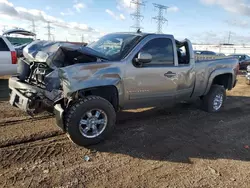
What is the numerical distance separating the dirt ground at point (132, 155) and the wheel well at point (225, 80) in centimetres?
163

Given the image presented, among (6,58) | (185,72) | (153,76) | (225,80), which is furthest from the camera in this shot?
(6,58)

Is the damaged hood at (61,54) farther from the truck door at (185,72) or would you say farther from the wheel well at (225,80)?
the wheel well at (225,80)

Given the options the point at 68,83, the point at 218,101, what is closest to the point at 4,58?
the point at 68,83

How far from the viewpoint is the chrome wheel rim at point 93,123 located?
3.95 meters

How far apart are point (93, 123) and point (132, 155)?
86 cm

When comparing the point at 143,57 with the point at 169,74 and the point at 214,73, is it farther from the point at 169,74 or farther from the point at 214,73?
the point at 214,73

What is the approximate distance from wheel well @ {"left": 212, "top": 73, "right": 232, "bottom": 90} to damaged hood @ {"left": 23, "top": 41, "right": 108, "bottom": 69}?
162 inches

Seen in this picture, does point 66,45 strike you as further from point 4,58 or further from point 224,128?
point 4,58

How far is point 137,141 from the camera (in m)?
4.34

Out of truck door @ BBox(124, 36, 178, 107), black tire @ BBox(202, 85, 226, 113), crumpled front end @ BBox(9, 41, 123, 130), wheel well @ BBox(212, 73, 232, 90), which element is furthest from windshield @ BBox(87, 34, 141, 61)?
wheel well @ BBox(212, 73, 232, 90)

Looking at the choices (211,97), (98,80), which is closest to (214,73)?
(211,97)

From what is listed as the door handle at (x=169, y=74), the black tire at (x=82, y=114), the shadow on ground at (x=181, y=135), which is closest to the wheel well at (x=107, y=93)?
the black tire at (x=82, y=114)

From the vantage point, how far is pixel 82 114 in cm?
385

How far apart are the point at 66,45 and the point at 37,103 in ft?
3.63
